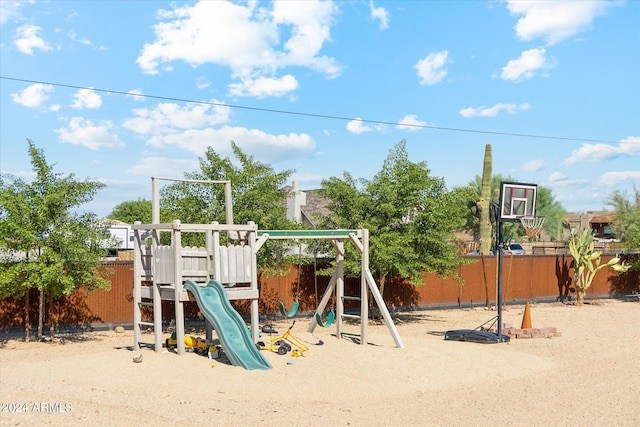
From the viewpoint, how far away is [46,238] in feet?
50.1

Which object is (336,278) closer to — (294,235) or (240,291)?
(294,235)

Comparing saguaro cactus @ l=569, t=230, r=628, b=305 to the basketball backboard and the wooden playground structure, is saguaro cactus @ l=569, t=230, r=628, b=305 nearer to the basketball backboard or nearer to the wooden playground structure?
the basketball backboard

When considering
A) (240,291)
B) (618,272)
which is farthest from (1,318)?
(618,272)

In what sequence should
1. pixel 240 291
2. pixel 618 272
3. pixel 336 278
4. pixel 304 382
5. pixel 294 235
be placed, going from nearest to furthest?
pixel 304 382 < pixel 240 291 < pixel 294 235 < pixel 336 278 < pixel 618 272

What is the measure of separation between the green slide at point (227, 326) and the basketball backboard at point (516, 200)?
7938mm

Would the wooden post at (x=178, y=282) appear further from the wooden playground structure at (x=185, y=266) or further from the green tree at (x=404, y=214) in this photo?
the green tree at (x=404, y=214)

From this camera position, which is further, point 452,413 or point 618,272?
point 618,272

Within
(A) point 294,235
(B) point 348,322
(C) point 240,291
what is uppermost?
(A) point 294,235

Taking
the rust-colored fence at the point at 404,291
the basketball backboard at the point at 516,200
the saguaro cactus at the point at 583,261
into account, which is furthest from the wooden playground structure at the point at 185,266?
the saguaro cactus at the point at 583,261

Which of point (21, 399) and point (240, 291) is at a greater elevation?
point (240, 291)

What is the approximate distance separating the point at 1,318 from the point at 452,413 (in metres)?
12.2

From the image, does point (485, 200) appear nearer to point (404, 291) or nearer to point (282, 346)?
point (404, 291)

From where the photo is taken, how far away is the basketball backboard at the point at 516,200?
17516 mm

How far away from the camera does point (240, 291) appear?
45.1 ft
